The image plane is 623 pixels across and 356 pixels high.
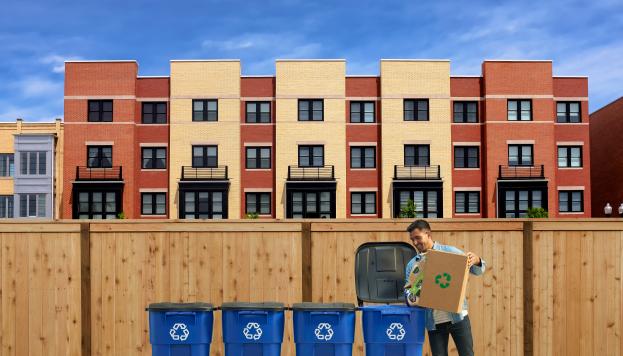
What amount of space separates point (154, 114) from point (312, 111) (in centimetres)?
1186

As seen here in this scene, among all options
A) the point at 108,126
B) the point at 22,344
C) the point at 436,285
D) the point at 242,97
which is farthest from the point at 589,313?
the point at 108,126

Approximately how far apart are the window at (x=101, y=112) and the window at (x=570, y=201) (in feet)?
112

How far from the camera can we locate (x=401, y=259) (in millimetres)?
7992

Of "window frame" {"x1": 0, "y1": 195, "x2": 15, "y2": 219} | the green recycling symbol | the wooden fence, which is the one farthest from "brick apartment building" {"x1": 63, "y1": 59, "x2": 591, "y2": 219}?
the green recycling symbol

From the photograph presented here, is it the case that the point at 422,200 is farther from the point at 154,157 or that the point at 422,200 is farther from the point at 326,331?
the point at 326,331

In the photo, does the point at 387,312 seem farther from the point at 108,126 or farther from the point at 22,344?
the point at 108,126

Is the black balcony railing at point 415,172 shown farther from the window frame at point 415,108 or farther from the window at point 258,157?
the window at point 258,157

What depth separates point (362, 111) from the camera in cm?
4147

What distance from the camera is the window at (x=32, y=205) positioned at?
4331 cm

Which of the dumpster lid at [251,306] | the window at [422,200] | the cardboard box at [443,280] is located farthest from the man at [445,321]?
the window at [422,200]

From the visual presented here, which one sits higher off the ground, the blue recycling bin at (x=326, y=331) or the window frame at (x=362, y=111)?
the window frame at (x=362, y=111)

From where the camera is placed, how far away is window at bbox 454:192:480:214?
40906 millimetres

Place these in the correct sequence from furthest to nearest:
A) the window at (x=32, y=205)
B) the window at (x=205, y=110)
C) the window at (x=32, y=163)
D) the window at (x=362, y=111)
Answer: the window at (x=32, y=163) < the window at (x=32, y=205) < the window at (x=362, y=111) < the window at (x=205, y=110)

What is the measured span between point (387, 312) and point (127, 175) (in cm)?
3671
